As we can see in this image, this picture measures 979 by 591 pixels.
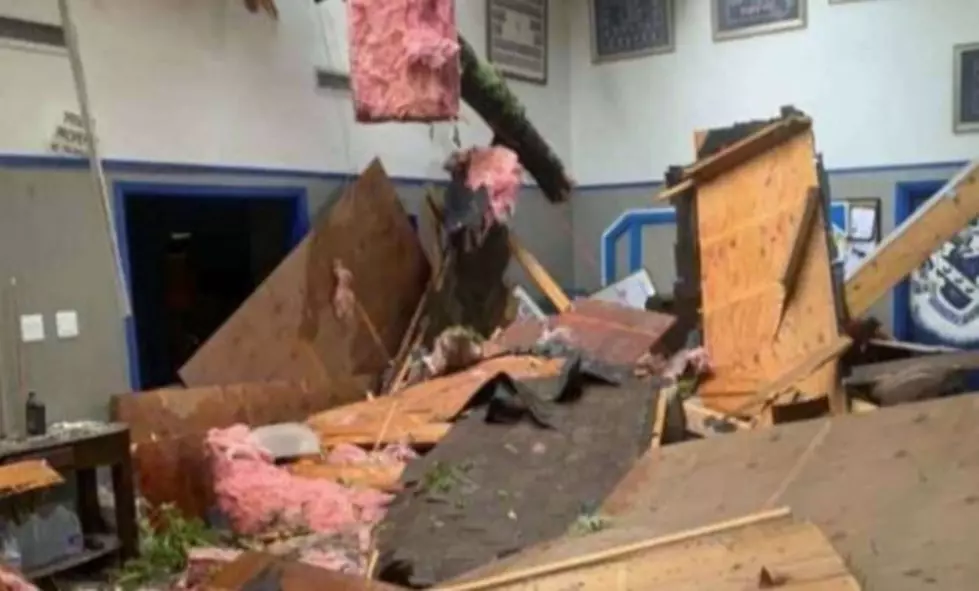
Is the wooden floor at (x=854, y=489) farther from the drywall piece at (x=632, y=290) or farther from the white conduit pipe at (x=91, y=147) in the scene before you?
the drywall piece at (x=632, y=290)

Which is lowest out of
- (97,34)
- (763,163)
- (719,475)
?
(719,475)

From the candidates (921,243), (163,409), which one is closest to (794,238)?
(921,243)

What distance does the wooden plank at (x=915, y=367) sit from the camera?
499 centimetres

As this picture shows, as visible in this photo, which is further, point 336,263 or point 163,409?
point 336,263

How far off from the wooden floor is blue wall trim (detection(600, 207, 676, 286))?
4395mm

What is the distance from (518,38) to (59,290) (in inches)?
179

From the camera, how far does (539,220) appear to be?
8.42 metres

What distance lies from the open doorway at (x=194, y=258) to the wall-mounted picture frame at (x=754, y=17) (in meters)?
3.78

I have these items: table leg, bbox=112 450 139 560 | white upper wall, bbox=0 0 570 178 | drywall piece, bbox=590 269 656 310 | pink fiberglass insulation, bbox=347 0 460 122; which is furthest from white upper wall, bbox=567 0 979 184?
table leg, bbox=112 450 139 560

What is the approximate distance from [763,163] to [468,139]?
9.03 ft

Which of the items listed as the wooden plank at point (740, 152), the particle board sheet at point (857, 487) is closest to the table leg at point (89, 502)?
the particle board sheet at point (857, 487)

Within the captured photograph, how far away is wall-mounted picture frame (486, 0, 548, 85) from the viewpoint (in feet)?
25.9

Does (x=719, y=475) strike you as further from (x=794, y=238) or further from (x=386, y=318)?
(x=386, y=318)

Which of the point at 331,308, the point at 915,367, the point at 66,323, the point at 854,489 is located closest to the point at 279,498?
the point at 66,323
